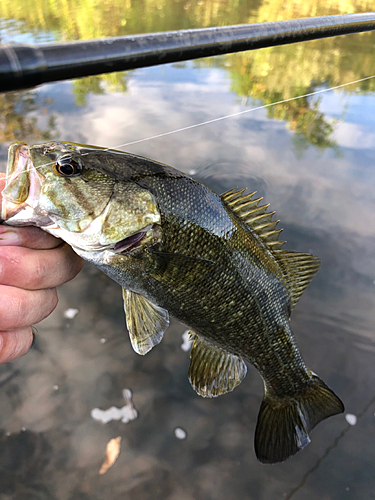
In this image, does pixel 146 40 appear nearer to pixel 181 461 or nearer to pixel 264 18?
pixel 181 461

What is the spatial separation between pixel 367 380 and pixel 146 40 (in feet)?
9.62

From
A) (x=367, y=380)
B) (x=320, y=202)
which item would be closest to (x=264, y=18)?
(x=320, y=202)

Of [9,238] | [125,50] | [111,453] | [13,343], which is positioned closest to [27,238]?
[9,238]

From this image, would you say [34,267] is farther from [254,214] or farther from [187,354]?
[187,354]

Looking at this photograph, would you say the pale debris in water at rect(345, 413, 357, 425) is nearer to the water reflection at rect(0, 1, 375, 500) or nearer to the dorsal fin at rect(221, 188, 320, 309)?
the water reflection at rect(0, 1, 375, 500)

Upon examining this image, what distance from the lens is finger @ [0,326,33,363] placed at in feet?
4.53

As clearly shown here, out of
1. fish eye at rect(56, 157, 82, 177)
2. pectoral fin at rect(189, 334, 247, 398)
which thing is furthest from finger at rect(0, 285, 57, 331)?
pectoral fin at rect(189, 334, 247, 398)

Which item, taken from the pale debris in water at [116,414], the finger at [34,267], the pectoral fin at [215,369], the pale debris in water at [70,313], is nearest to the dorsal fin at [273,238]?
the pectoral fin at [215,369]

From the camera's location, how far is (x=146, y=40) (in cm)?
93

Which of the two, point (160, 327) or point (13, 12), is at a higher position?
point (13, 12)

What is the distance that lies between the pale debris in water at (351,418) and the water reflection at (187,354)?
4 cm

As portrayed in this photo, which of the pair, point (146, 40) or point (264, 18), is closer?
point (146, 40)

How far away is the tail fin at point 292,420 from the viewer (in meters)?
1.75

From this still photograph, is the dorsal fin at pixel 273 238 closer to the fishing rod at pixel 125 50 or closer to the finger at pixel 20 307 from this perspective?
the fishing rod at pixel 125 50
